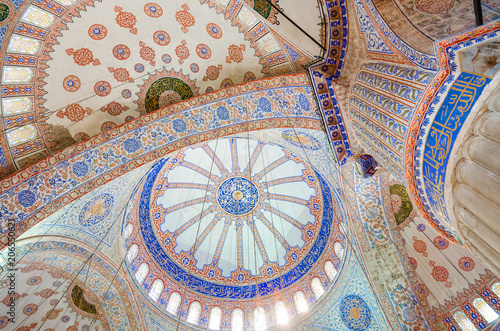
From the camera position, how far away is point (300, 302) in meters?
8.79

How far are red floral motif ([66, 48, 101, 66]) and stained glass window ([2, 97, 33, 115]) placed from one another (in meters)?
1.15

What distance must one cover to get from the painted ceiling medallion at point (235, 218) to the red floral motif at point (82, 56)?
3.84 meters

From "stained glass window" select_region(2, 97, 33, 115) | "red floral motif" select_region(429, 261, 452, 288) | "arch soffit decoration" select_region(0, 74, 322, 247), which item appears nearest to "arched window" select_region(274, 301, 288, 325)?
"red floral motif" select_region(429, 261, 452, 288)

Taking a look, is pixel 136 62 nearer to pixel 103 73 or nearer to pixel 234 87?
pixel 103 73

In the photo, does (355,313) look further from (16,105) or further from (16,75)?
(16,75)

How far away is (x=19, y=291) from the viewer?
6637 mm

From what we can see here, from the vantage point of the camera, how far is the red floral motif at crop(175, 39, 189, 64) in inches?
220

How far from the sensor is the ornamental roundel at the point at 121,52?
5422 mm

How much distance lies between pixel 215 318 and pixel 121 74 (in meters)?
7.87

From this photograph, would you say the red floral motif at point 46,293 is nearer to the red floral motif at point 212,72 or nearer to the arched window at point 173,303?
the arched window at point 173,303

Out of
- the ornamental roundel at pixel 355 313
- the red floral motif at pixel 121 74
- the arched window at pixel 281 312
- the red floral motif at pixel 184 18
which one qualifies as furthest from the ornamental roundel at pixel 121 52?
the arched window at pixel 281 312

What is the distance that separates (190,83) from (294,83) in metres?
2.24

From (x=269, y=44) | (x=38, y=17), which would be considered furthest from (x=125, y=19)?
(x=269, y=44)

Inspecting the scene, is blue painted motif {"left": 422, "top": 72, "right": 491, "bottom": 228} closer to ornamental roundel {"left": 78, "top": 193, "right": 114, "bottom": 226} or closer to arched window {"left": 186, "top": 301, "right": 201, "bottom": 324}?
ornamental roundel {"left": 78, "top": 193, "right": 114, "bottom": 226}
